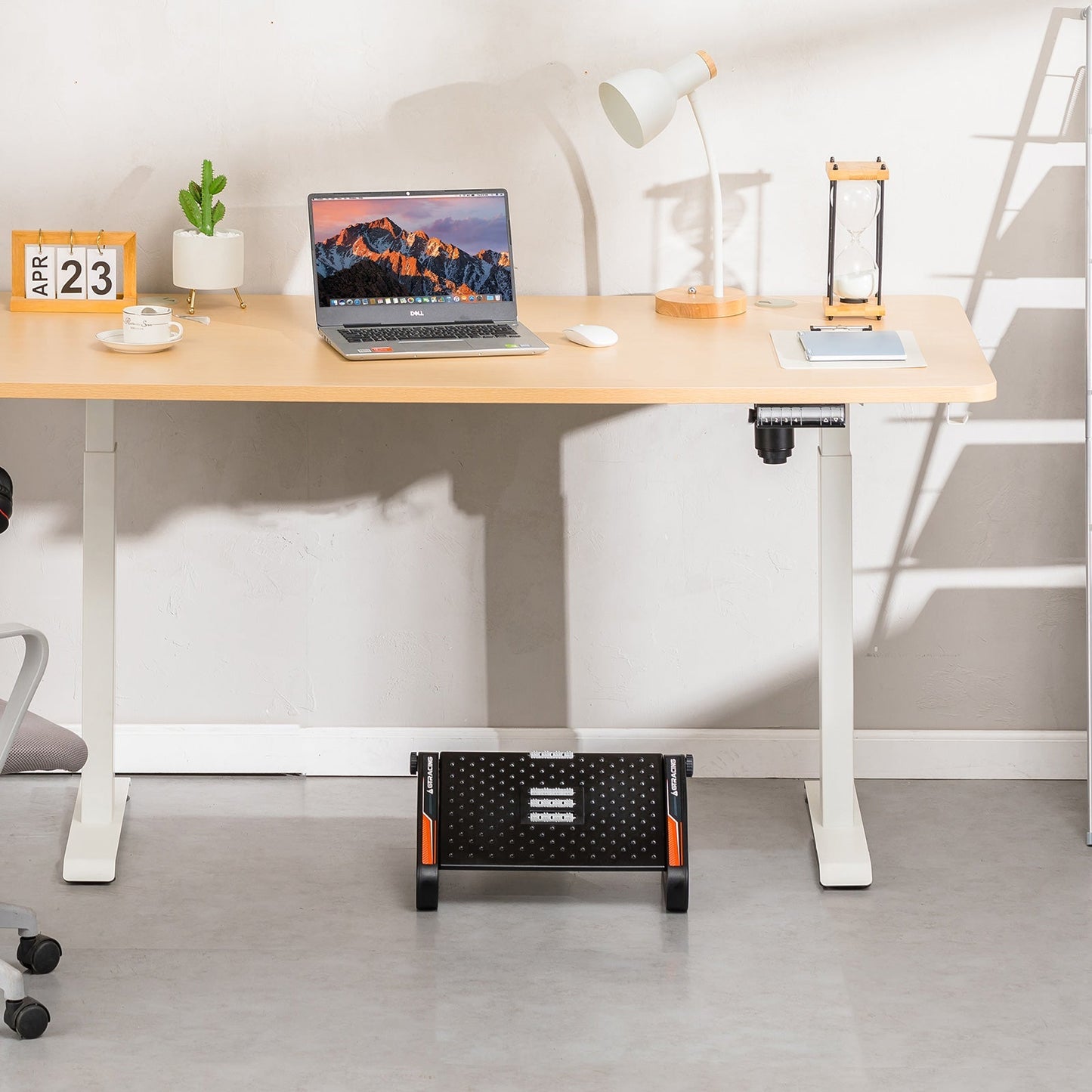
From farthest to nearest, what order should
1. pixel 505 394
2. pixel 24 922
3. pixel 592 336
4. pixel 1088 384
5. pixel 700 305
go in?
pixel 1088 384 → pixel 700 305 → pixel 592 336 → pixel 24 922 → pixel 505 394

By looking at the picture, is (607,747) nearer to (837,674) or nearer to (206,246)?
(837,674)

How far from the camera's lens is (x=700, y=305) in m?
2.79

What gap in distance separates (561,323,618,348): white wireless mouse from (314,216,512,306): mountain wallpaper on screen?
0.77 feet

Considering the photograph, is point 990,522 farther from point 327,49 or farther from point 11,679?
point 11,679

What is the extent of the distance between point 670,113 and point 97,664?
1458 mm

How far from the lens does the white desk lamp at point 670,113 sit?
8.63 feet

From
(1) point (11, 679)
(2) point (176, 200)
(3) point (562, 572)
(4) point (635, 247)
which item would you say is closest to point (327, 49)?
(2) point (176, 200)

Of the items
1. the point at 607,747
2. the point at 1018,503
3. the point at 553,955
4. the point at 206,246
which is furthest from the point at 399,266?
the point at 1018,503

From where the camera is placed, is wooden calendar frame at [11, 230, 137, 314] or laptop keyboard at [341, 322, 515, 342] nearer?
laptop keyboard at [341, 322, 515, 342]

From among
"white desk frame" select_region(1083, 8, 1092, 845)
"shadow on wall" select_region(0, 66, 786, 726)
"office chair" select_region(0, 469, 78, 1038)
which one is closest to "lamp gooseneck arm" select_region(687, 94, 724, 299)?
"shadow on wall" select_region(0, 66, 786, 726)

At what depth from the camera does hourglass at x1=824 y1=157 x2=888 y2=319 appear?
277 cm

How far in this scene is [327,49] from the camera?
116 inches

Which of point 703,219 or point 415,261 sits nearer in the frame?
point 415,261

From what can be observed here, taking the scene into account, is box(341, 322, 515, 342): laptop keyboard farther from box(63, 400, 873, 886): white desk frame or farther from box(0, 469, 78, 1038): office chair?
box(0, 469, 78, 1038): office chair
